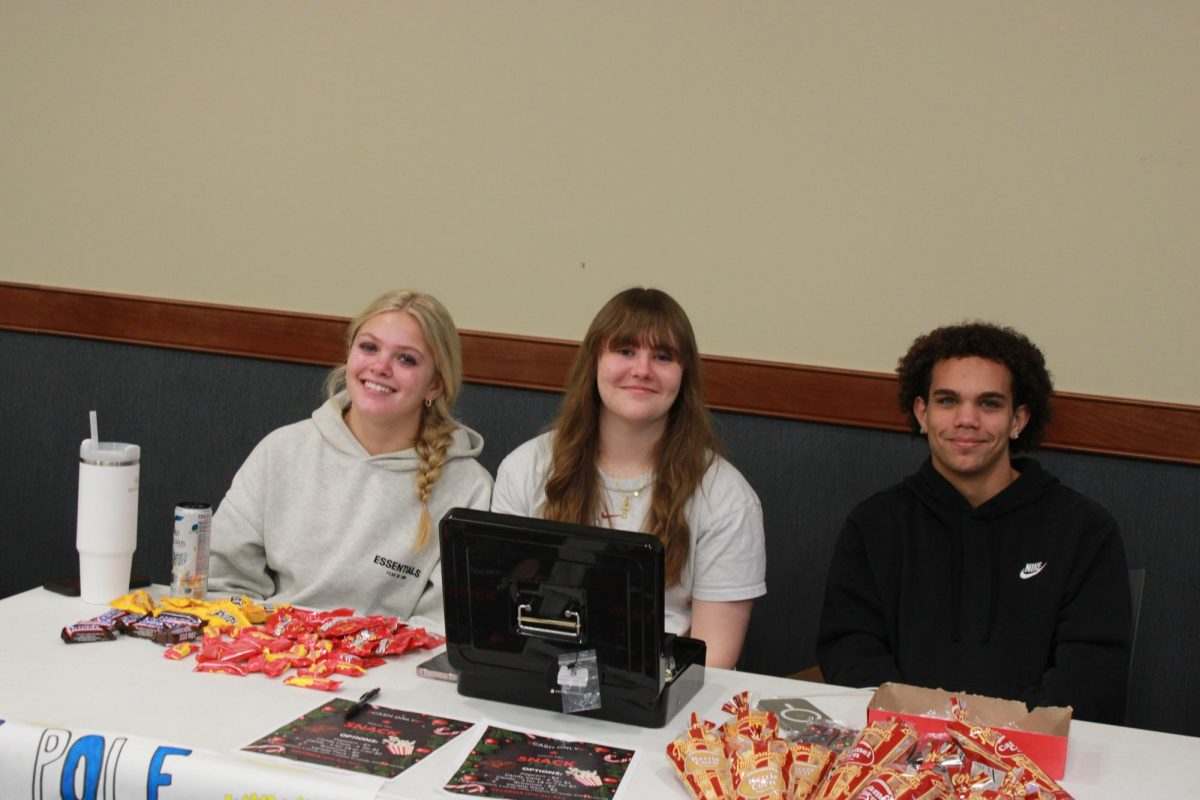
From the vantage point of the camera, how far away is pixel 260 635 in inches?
70.1

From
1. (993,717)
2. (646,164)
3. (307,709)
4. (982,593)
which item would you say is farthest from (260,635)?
(646,164)

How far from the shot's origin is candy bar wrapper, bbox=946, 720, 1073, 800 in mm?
1358

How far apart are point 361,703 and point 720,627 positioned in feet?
2.88

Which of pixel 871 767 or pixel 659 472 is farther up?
pixel 659 472

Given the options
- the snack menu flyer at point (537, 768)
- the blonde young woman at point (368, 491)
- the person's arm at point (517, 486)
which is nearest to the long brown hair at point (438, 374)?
the blonde young woman at point (368, 491)

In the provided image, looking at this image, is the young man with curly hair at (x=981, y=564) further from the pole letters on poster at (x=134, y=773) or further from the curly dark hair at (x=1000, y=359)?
the pole letters on poster at (x=134, y=773)

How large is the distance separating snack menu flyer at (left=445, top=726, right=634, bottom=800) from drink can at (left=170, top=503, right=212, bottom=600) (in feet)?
2.47

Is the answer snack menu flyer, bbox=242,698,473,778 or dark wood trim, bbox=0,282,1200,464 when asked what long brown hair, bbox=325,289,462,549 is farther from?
snack menu flyer, bbox=242,698,473,778

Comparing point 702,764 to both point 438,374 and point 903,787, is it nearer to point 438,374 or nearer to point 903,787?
point 903,787

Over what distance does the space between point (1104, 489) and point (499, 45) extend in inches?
74.4

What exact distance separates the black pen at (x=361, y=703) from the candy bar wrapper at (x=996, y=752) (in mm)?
756

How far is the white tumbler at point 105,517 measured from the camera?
6.47 ft

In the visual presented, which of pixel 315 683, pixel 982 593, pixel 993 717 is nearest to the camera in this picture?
pixel 993 717

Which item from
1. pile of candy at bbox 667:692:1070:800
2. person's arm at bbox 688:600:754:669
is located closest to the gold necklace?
person's arm at bbox 688:600:754:669
